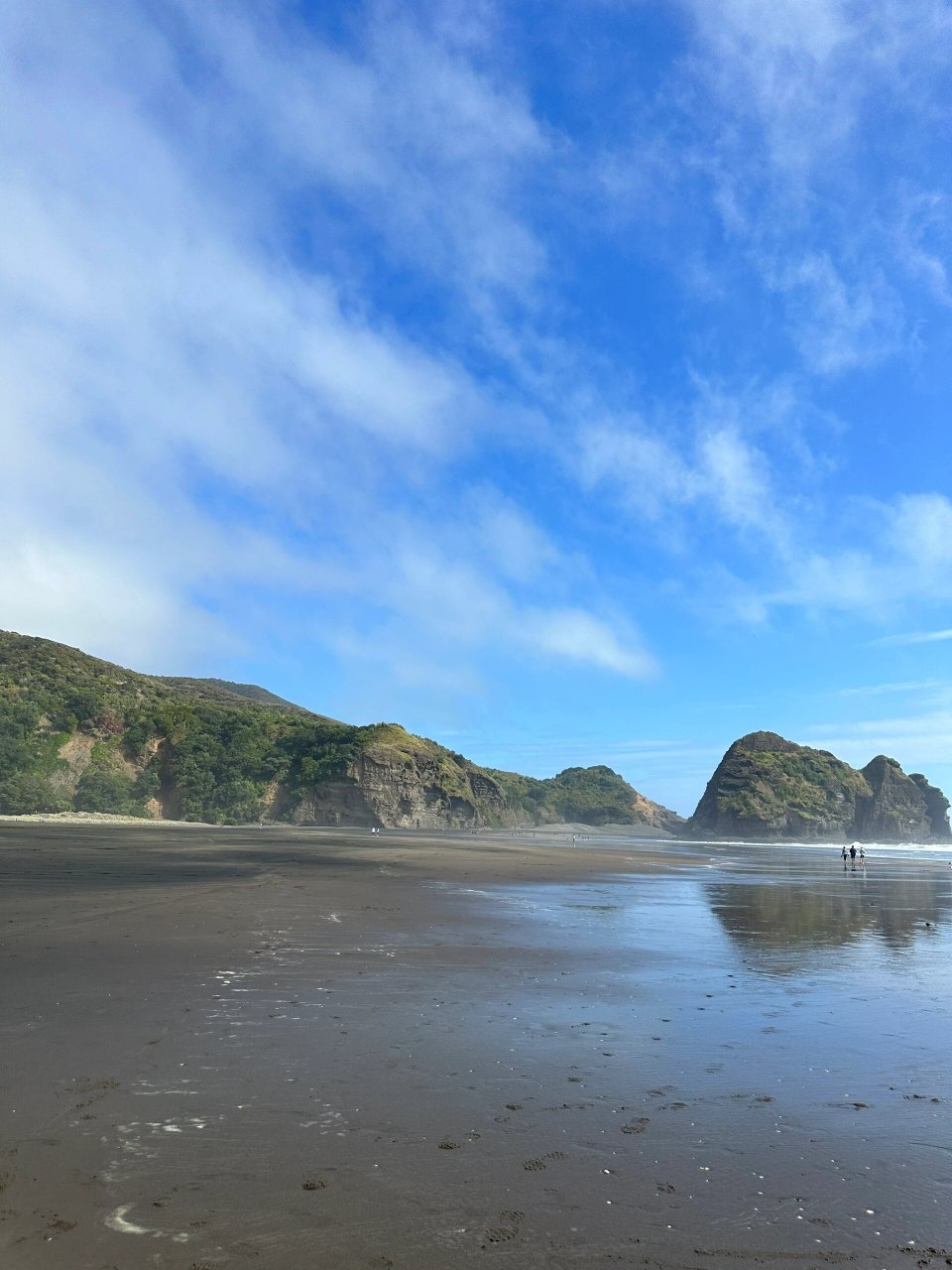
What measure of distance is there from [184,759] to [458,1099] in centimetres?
9480

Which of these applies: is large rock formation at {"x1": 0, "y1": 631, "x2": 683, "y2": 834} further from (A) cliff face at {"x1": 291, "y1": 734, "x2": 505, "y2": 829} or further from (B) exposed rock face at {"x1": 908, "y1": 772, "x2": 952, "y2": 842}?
(B) exposed rock face at {"x1": 908, "y1": 772, "x2": 952, "y2": 842}

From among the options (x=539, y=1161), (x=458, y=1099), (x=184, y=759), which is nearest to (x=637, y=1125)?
(x=539, y=1161)

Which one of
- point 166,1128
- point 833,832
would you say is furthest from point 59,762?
point 833,832

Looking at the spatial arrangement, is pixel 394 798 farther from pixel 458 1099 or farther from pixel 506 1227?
pixel 506 1227

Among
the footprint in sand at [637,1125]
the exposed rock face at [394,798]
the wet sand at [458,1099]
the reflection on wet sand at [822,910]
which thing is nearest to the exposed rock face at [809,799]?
the exposed rock face at [394,798]

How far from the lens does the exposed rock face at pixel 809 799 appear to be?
6186 inches

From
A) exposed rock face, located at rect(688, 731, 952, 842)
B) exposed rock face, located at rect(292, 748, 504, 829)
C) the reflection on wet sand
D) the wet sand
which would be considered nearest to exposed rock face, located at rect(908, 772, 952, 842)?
exposed rock face, located at rect(688, 731, 952, 842)

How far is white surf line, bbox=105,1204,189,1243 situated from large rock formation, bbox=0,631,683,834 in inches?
3027

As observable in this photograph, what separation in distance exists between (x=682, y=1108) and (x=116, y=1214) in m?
4.60

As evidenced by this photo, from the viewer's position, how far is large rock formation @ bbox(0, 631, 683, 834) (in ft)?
261

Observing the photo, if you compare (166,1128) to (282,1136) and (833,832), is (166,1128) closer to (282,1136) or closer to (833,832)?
(282,1136)

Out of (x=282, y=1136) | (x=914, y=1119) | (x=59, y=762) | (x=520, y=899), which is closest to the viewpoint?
(x=282, y=1136)

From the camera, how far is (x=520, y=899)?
2298 centimetres

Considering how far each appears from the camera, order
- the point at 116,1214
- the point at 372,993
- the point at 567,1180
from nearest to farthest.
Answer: the point at 116,1214 → the point at 567,1180 → the point at 372,993
